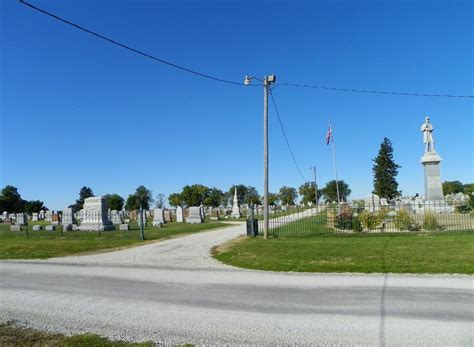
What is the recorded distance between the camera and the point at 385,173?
81375 mm

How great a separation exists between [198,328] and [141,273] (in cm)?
526

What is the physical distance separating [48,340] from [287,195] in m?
112

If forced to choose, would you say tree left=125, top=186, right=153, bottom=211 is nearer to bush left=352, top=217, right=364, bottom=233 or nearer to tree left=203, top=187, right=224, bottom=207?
tree left=203, top=187, right=224, bottom=207

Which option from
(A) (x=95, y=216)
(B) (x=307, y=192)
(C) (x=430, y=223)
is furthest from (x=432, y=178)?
(B) (x=307, y=192)

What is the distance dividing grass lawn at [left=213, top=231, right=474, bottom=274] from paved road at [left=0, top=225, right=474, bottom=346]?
88cm

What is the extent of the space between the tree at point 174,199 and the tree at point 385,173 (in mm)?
50495

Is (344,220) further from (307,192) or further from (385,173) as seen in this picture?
(307,192)

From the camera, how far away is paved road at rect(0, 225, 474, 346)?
5062mm

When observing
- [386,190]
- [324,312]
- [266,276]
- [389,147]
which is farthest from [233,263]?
[389,147]

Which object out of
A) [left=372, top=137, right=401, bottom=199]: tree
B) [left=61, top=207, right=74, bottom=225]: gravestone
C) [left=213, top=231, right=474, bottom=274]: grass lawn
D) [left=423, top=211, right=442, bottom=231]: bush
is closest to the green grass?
[left=213, top=231, right=474, bottom=274]: grass lawn

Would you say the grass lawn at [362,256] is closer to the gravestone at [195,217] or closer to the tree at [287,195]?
the gravestone at [195,217]

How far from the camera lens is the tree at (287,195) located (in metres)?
113

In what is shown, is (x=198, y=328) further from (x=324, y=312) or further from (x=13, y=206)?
(x=13, y=206)

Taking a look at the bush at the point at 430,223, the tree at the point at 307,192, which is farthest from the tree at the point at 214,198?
the bush at the point at 430,223
